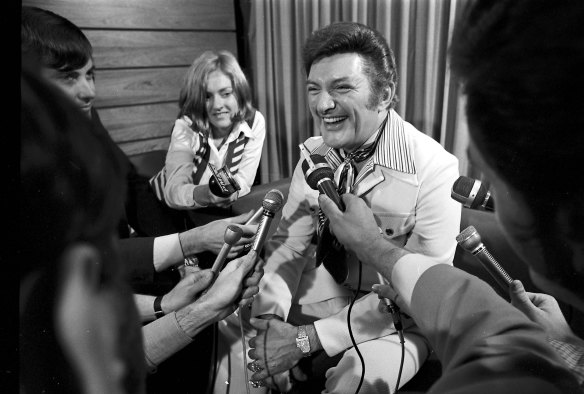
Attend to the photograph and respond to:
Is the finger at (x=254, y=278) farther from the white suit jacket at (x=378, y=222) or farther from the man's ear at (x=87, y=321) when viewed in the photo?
the man's ear at (x=87, y=321)

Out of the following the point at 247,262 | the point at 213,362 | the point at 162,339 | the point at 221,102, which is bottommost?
the point at 213,362

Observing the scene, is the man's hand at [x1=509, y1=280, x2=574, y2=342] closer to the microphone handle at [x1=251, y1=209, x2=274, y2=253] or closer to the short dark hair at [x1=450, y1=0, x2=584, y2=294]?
the short dark hair at [x1=450, y1=0, x2=584, y2=294]

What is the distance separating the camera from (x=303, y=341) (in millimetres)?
869

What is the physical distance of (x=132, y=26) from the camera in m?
0.75

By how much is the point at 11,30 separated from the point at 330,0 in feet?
1.54

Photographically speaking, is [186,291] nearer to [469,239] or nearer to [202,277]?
[202,277]

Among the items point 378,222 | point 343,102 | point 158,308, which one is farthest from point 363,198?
point 158,308

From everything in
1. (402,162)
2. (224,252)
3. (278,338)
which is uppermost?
(402,162)

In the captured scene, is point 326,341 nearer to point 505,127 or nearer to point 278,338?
point 278,338

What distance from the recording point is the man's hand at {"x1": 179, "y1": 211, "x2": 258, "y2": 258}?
867 millimetres

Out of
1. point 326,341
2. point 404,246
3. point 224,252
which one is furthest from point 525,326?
point 224,252

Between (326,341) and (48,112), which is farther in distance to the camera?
(326,341)

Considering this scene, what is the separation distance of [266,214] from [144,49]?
0.33m

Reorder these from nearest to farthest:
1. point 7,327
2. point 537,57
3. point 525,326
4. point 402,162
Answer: point 537,57 → point 525,326 → point 7,327 → point 402,162
